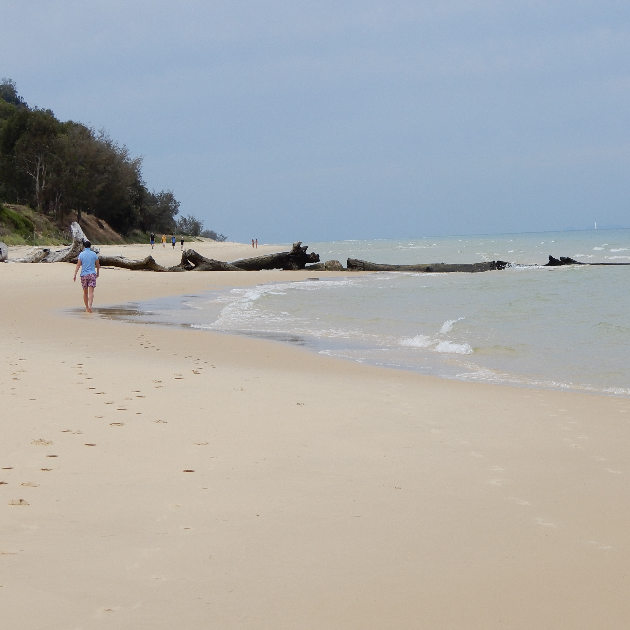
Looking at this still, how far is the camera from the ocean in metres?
11.8

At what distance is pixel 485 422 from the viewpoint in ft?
24.2

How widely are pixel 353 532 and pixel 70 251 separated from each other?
32.6m

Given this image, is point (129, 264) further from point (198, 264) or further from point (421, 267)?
point (421, 267)

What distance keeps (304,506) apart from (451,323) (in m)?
12.9

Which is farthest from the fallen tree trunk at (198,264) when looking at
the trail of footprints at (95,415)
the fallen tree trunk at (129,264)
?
the trail of footprints at (95,415)

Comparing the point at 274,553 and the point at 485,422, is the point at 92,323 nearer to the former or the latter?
the point at 485,422

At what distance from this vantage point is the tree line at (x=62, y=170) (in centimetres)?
6612

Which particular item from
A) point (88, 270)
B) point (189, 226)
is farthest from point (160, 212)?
point (88, 270)

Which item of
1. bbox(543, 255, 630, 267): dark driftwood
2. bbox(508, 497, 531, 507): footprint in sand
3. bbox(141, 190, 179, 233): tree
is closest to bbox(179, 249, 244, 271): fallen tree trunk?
bbox(543, 255, 630, 267): dark driftwood

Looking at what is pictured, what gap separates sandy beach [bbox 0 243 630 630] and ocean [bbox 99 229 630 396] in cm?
250

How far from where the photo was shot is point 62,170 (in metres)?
66.6

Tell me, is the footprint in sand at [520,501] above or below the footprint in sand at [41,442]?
below

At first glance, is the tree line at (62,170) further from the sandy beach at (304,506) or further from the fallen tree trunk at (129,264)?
the sandy beach at (304,506)

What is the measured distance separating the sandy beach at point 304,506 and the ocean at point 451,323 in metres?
2.50
